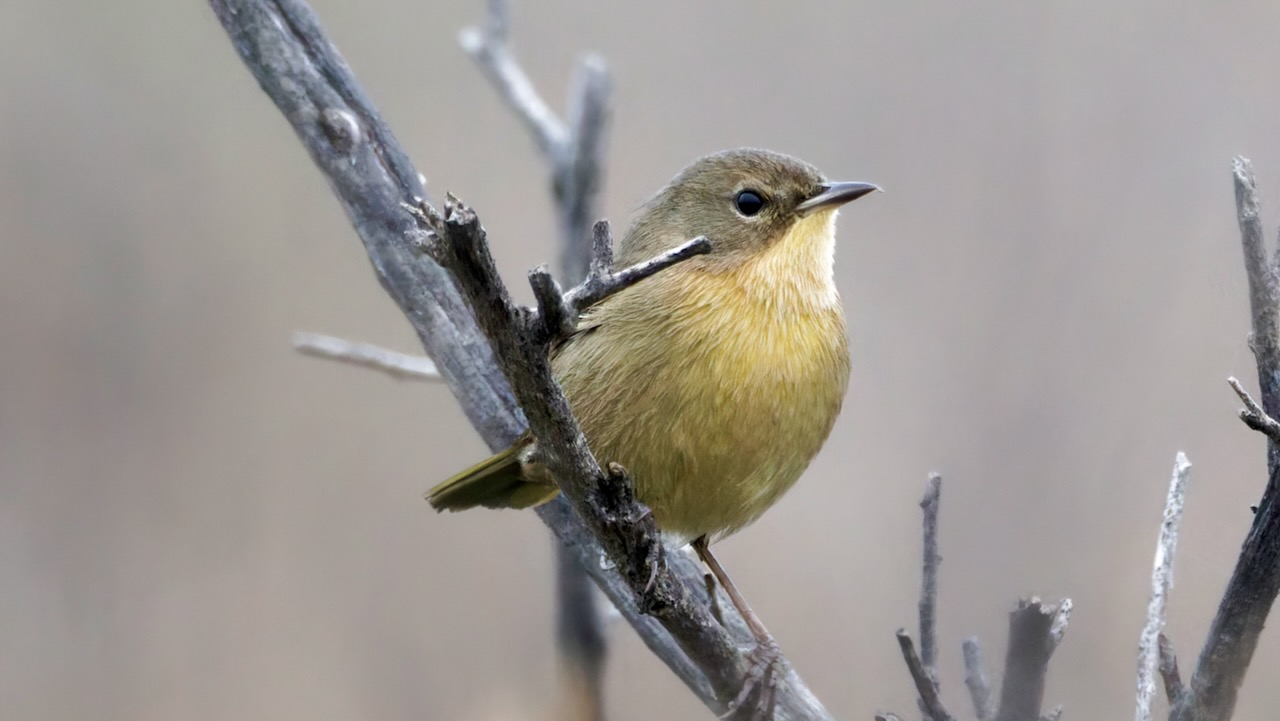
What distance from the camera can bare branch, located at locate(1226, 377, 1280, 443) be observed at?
1527 mm

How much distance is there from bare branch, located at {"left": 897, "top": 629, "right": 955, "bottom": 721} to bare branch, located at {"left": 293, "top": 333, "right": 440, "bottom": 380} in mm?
1622

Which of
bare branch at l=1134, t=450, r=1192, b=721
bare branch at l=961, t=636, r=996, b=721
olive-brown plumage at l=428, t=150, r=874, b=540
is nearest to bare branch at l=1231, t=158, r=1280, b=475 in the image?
bare branch at l=1134, t=450, r=1192, b=721

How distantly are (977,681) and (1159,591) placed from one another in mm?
293

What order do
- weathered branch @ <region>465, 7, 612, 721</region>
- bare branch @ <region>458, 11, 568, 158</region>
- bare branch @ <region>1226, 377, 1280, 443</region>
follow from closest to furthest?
bare branch @ <region>1226, 377, 1280, 443</region> → weathered branch @ <region>465, 7, 612, 721</region> → bare branch @ <region>458, 11, 568, 158</region>

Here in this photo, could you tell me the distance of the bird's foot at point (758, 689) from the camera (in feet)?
8.48

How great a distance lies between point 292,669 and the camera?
4.15m

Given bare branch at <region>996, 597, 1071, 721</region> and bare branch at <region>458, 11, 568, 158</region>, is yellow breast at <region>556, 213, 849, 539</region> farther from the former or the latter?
bare branch at <region>458, 11, 568, 158</region>

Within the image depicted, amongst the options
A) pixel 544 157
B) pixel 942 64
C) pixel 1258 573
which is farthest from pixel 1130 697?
pixel 942 64

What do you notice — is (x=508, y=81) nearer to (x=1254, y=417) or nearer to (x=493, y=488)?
(x=493, y=488)

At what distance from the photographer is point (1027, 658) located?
1746mm

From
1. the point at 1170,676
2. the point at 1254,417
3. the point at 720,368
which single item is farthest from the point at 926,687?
the point at 720,368

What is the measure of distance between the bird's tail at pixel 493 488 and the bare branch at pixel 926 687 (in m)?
1.13

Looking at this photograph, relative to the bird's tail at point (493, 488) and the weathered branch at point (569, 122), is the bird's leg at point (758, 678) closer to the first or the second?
the bird's tail at point (493, 488)

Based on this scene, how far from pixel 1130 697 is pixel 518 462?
137 cm
